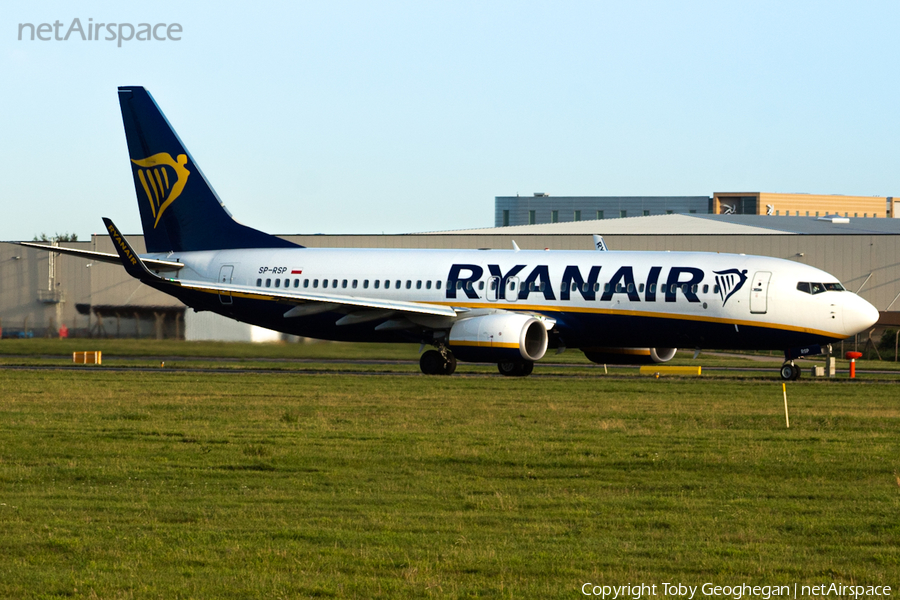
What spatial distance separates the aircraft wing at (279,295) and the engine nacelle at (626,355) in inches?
213

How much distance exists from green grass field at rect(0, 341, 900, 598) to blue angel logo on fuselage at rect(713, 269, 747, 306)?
8.13 metres

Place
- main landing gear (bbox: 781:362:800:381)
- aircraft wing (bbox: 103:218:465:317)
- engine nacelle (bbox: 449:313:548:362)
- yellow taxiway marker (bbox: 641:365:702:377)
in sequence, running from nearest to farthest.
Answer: engine nacelle (bbox: 449:313:548:362)
main landing gear (bbox: 781:362:800:381)
aircraft wing (bbox: 103:218:465:317)
yellow taxiway marker (bbox: 641:365:702:377)

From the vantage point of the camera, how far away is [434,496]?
14.6 metres

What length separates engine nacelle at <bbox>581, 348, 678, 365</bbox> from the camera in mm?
40125

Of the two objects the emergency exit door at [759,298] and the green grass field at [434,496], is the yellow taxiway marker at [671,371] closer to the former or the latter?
the emergency exit door at [759,298]

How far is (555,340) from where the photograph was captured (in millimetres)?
38312

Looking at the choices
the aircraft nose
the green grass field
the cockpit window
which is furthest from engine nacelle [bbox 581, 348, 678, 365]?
the green grass field

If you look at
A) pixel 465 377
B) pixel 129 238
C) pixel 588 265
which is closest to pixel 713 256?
pixel 588 265

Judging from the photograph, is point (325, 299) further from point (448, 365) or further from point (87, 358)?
point (87, 358)

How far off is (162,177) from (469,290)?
13689mm

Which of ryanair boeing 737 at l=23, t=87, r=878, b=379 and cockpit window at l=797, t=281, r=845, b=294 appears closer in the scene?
cockpit window at l=797, t=281, r=845, b=294

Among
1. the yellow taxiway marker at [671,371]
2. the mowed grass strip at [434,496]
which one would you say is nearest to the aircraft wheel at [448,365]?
the yellow taxiway marker at [671,371]

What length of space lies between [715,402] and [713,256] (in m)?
10.1

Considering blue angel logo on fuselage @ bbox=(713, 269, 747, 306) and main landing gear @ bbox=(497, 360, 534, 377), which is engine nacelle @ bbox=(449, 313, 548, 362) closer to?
main landing gear @ bbox=(497, 360, 534, 377)
